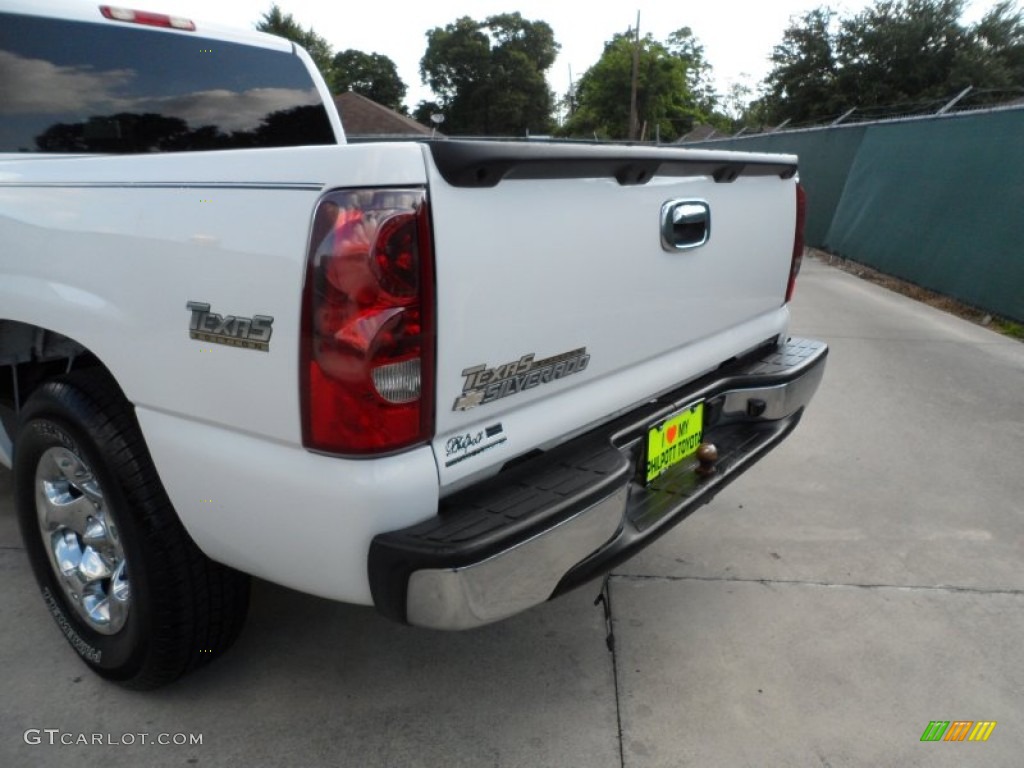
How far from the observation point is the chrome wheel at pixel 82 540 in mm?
2180

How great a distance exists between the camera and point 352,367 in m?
1.57

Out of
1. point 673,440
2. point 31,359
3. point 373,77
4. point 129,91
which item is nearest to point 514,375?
point 673,440

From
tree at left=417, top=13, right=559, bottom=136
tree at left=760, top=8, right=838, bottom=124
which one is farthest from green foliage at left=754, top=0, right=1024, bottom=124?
tree at left=417, top=13, right=559, bottom=136

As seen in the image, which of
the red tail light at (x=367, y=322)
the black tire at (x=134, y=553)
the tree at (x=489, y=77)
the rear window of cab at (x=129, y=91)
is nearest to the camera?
the red tail light at (x=367, y=322)

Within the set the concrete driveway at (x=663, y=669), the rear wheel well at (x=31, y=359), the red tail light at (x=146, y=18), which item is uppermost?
the red tail light at (x=146, y=18)

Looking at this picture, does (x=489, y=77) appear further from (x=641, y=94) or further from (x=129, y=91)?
(x=129, y=91)

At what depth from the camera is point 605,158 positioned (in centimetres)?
194

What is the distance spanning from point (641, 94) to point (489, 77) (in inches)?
716

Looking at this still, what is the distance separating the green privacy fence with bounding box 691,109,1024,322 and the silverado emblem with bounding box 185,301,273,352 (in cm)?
742

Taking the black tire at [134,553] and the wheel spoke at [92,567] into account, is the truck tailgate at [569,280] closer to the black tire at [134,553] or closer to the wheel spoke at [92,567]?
the black tire at [134,553]

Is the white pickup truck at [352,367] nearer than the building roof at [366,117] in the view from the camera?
Yes

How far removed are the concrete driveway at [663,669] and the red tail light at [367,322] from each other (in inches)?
41.2

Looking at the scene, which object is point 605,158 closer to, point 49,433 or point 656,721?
point 656,721

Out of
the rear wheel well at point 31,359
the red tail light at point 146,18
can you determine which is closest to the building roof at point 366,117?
the red tail light at point 146,18
